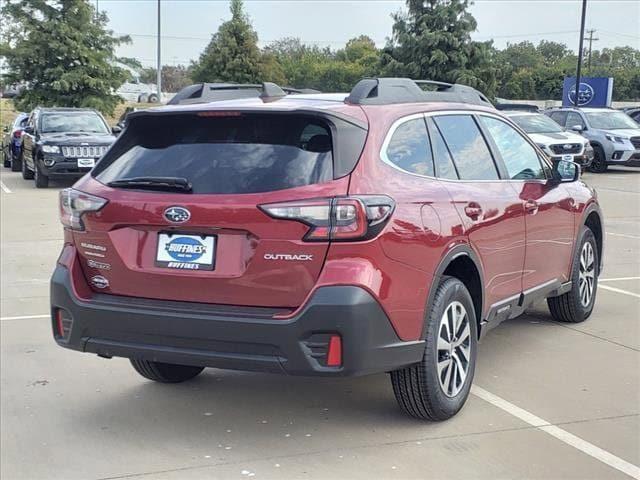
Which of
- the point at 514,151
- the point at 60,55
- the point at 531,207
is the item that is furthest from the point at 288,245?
the point at 60,55

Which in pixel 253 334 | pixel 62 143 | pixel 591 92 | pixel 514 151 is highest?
pixel 591 92

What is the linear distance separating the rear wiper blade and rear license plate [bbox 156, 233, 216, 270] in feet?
0.76

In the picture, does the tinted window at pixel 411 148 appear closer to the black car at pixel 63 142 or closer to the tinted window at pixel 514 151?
the tinted window at pixel 514 151

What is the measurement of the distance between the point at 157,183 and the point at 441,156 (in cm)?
163

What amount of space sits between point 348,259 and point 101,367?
2.53m

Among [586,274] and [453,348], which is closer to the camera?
[453,348]

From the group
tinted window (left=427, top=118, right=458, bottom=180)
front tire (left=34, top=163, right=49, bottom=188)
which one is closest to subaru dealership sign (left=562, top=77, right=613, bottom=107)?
front tire (left=34, top=163, right=49, bottom=188)

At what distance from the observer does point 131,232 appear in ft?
13.5

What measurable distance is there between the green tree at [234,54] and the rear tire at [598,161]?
2292cm

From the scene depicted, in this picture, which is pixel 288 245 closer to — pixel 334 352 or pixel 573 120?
pixel 334 352

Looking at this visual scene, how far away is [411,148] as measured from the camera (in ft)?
14.6

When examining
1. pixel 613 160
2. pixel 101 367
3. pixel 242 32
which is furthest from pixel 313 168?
pixel 242 32

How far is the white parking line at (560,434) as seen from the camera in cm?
394

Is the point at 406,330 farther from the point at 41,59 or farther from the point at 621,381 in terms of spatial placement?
the point at 41,59
